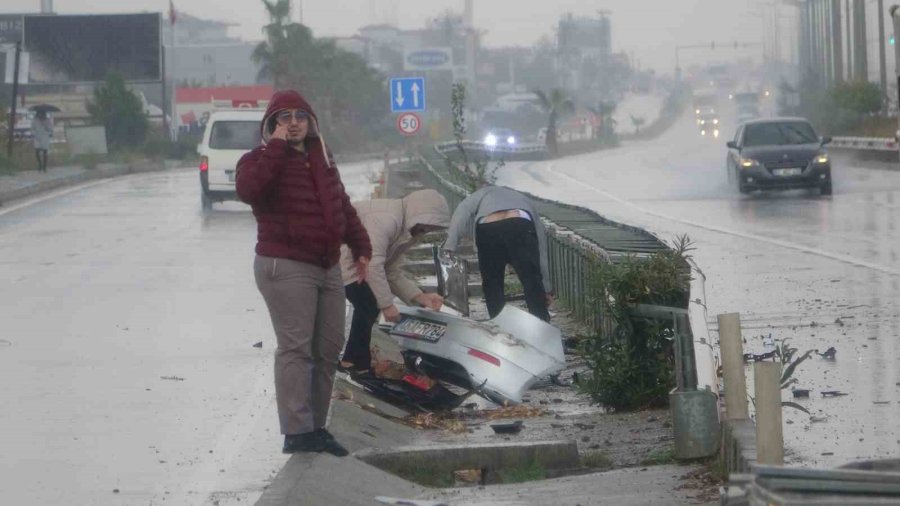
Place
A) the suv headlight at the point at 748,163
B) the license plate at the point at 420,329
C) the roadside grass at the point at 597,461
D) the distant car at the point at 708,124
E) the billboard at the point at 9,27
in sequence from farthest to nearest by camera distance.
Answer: the distant car at the point at 708,124 → the billboard at the point at 9,27 → the suv headlight at the point at 748,163 → the license plate at the point at 420,329 → the roadside grass at the point at 597,461

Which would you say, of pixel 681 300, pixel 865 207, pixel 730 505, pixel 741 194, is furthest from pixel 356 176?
pixel 730 505

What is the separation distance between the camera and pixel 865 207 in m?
26.3

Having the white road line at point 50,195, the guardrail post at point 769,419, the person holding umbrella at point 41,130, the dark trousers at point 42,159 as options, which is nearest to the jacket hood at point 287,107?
the guardrail post at point 769,419

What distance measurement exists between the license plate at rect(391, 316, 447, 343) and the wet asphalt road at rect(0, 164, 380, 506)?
935 mm

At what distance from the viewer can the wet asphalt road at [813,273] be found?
7957 millimetres

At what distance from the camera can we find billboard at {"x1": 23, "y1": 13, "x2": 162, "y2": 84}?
215ft

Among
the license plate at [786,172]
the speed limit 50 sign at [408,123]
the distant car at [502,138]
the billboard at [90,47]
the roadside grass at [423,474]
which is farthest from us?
the billboard at [90,47]

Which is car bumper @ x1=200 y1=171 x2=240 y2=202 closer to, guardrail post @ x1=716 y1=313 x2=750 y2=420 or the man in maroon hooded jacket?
the man in maroon hooded jacket

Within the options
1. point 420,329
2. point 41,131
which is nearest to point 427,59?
point 41,131

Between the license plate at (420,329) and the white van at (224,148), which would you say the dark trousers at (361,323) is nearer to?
the license plate at (420,329)

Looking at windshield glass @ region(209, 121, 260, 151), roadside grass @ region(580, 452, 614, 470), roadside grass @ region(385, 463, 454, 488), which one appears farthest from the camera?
windshield glass @ region(209, 121, 260, 151)

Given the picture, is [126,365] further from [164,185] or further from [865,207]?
[164,185]

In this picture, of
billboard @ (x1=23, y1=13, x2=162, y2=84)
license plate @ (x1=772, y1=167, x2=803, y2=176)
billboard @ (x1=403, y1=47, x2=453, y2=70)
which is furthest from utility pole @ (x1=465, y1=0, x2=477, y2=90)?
license plate @ (x1=772, y1=167, x2=803, y2=176)

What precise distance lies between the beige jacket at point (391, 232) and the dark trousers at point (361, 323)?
0.59ft
